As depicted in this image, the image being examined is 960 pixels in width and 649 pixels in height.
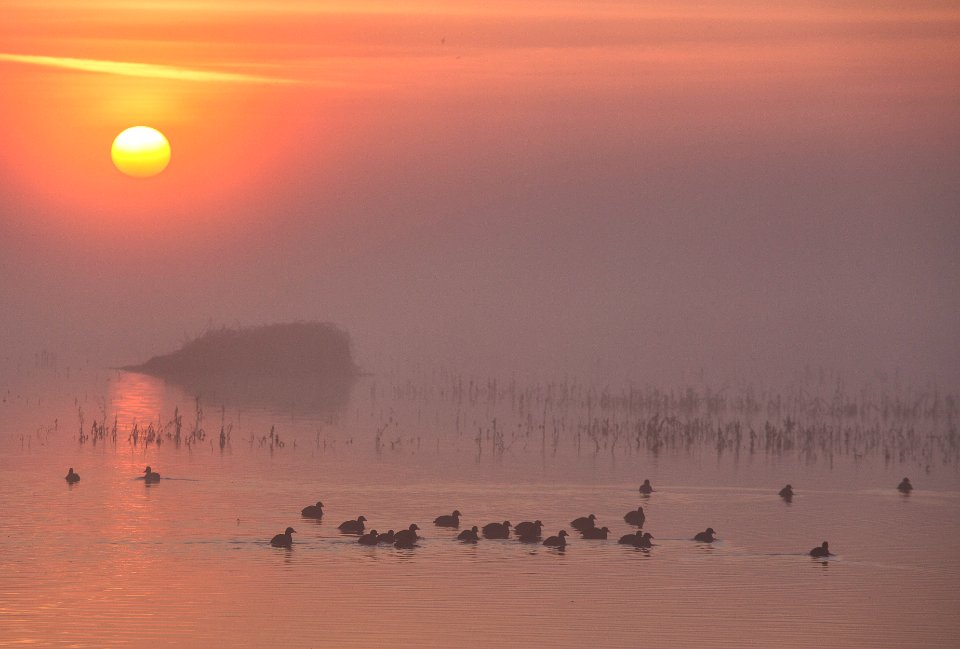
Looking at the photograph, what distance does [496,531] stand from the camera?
83.4 feet

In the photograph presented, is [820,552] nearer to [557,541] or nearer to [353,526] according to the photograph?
[557,541]

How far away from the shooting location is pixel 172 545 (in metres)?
23.9

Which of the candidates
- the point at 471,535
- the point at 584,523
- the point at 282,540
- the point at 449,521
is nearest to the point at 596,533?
the point at 584,523

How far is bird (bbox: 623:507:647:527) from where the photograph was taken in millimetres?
27312

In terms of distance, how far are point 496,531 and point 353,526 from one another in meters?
2.41

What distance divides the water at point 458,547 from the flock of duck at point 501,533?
0.27m

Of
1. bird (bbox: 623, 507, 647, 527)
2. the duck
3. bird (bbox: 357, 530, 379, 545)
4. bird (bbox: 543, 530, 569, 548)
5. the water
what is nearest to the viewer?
the water

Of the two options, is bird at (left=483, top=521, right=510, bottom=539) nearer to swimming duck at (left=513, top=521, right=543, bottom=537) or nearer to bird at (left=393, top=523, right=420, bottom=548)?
swimming duck at (left=513, top=521, right=543, bottom=537)

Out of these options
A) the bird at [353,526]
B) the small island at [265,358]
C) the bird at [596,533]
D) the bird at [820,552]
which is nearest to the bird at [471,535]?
the bird at [353,526]

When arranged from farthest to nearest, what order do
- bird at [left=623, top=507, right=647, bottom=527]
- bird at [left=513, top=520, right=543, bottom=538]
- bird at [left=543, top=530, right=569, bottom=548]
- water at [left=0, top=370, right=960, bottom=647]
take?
1. bird at [left=623, top=507, right=647, bottom=527]
2. bird at [left=513, top=520, right=543, bottom=538]
3. bird at [left=543, top=530, right=569, bottom=548]
4. water at [left=0, top=370, right=960, bottom=647]

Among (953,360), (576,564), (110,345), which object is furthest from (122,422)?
(110,345)

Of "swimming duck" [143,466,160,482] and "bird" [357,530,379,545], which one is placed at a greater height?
"swimming duck" [143,466,160,482]

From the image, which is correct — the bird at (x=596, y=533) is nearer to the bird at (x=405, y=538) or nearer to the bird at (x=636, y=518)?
the bird at (x=636, y=518)

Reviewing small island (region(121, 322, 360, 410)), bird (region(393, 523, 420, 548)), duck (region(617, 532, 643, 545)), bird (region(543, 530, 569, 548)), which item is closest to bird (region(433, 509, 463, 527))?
bird (region(393, 523, 420, 548))
